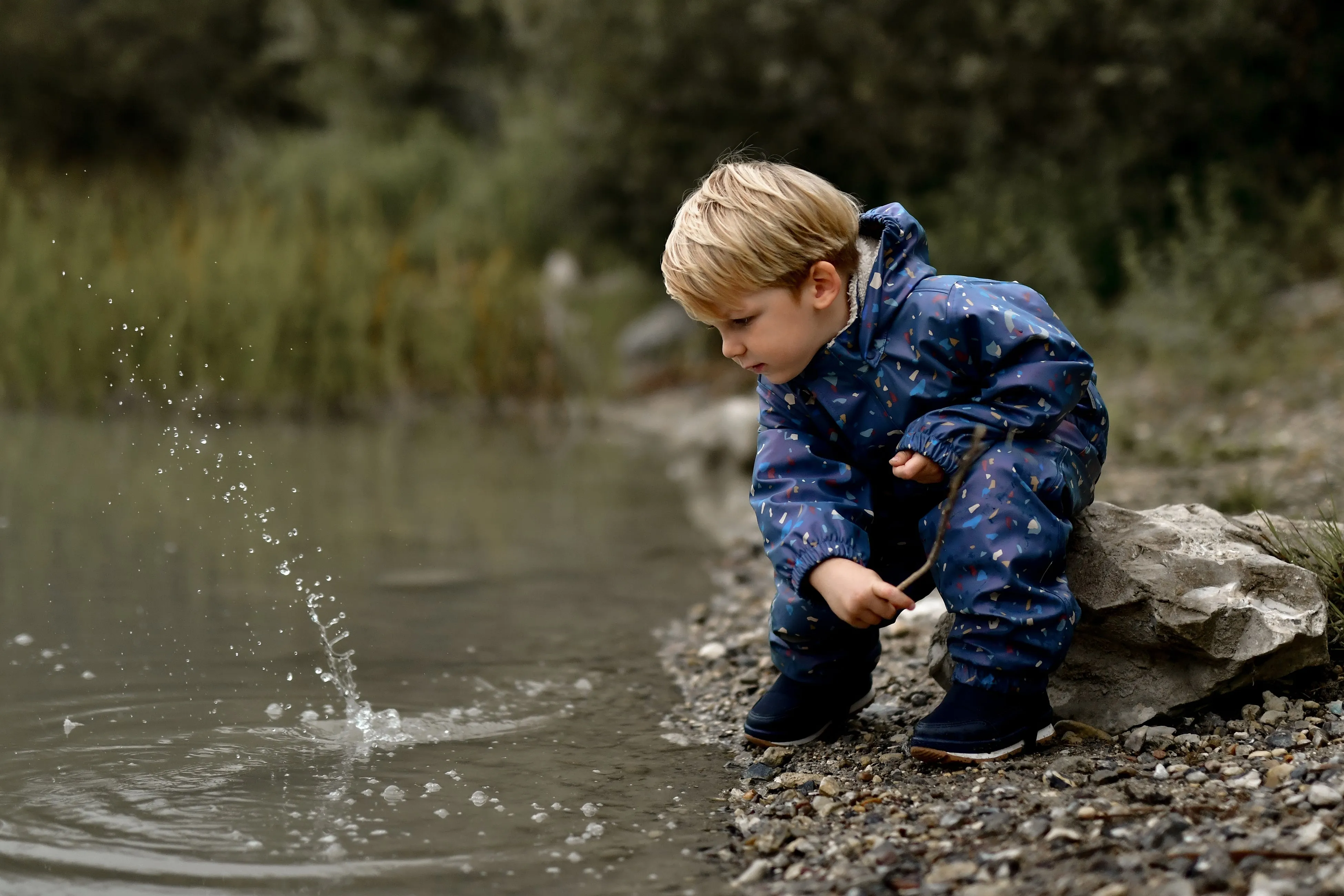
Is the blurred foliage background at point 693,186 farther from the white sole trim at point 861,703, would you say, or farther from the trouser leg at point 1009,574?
the trouser leg at point 1009,574

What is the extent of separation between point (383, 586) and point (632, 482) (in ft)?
8.20

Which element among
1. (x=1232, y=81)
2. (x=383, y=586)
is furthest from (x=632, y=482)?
(x=1232, y=81)

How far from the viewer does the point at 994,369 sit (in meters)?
2.44

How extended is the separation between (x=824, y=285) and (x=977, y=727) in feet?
2.88

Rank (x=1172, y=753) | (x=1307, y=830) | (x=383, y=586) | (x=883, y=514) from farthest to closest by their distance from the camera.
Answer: (x=383, y=586) → (x=883, y=514) → (x=1172, y=753) → (x=1307, y=830)

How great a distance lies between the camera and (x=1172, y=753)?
2.38m

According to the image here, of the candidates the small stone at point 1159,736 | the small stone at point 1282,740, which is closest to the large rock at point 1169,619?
the small stone at point 1159,736

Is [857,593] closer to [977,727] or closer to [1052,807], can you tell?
[977,727]

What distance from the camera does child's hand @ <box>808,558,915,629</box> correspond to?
90.5 inches

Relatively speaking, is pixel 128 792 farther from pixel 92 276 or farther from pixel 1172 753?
pixel 92 276

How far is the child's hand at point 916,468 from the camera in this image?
239cm

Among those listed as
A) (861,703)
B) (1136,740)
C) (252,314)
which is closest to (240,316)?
(252,314)

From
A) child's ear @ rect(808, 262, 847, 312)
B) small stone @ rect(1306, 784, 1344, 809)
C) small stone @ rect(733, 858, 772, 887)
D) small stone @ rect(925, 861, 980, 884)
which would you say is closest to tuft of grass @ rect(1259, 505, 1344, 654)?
small stone @ rect(1306, 784, 1344, 809)

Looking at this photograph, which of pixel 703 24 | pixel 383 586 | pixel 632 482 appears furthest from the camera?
pixel 703 24
